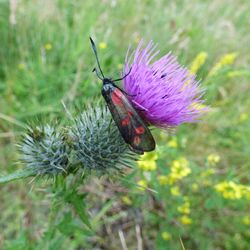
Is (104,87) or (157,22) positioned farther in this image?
(157,22)

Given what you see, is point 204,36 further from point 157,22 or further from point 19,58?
point 19,58

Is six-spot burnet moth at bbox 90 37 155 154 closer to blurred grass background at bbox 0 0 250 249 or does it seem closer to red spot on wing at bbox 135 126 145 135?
red spot on wing at bbox 135 126 145 135

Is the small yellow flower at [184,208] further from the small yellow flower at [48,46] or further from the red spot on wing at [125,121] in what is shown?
the small yellow flower at [48,46]

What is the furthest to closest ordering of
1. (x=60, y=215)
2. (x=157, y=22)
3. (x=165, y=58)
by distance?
(x=157, y=22) < (x=60, y=215) < (x=165, y=58)

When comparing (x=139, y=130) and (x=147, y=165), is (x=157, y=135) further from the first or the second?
(x=139, y=130)

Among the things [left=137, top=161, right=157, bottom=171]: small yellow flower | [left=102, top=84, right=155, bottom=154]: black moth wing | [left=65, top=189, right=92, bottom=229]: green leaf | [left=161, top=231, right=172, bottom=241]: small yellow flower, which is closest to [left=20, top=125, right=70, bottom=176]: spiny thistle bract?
[left=65, top=189, right=92, bottom=229]: green leaf

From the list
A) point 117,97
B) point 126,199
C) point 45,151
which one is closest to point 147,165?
point 126,199

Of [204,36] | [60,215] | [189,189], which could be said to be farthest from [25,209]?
[204,36]
